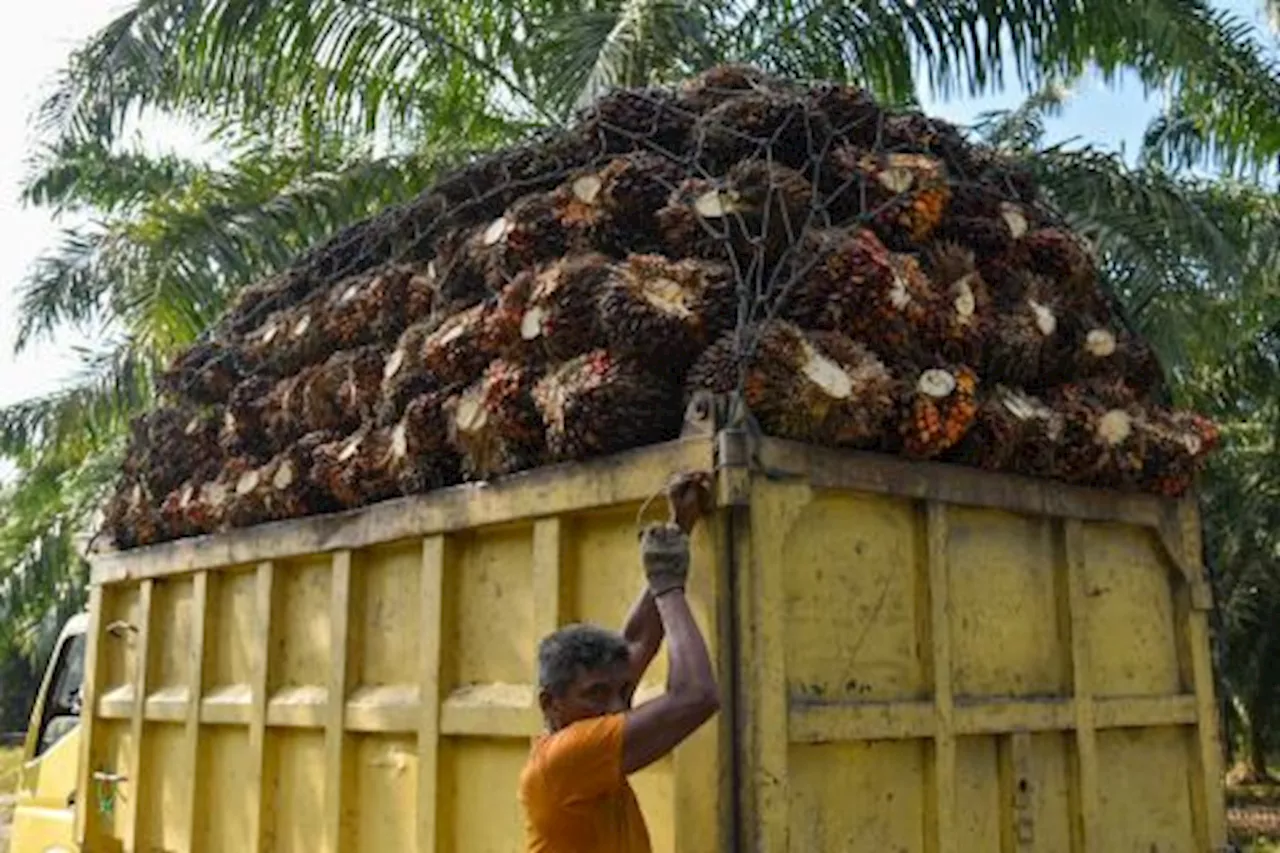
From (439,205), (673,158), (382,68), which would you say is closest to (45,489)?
(382,68)

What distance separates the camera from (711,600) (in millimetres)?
2758


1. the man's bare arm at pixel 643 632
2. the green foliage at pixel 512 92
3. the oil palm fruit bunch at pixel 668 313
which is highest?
the green foliage at pixel 512 92

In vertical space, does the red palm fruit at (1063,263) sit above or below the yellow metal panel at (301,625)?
above

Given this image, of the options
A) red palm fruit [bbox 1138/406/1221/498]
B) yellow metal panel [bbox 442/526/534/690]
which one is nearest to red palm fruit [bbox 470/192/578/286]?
yellow metal panel [bbox 442/526/534/690]

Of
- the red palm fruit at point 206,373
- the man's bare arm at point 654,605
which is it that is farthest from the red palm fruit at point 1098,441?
the red palm fruit at point 206,373

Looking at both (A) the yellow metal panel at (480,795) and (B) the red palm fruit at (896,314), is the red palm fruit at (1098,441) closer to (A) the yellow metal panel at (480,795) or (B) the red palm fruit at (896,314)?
(B) the red palm fruit at (896,314)

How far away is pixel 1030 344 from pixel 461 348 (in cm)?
155

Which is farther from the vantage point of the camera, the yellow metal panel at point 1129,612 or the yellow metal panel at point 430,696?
the yellow metal panel at point 1129,612

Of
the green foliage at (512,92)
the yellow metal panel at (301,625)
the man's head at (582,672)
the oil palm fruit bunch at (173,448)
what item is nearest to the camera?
the man's head at (582,672)

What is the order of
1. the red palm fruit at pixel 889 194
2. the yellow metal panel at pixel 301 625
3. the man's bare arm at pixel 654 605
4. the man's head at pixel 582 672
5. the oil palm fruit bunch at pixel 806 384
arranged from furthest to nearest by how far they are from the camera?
the yellow metal panel at pixel 301 625 → the red palm fruit at pixel 889 194 → the oil palm fruit bunch at pixel 806 384 → the man's bare arm at pixel 654 605 → the man's head at pixel 582 672

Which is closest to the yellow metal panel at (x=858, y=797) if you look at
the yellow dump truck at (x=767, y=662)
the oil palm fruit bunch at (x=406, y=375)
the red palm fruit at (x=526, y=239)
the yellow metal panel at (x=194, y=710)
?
the yellow dump truck at (x=767, y=662)

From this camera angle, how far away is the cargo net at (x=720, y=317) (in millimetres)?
3148

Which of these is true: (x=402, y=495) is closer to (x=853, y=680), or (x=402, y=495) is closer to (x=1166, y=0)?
(x=853, y=680)

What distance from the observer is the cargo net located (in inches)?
124
